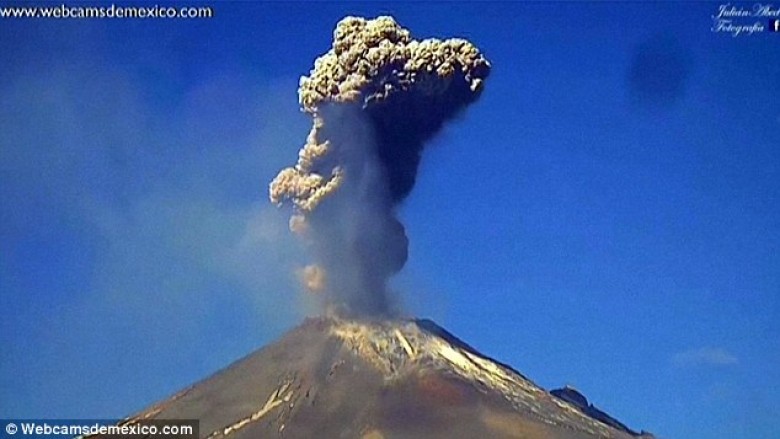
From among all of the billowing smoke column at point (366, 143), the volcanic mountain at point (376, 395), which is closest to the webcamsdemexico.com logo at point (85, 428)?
the volcanic mountain at point (376, 395)

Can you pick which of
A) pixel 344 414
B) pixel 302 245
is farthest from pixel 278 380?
pixel 302 245

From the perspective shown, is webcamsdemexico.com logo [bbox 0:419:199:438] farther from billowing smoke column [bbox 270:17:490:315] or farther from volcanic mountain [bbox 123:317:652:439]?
billowing smoke column [bbox 270:17:490:315]

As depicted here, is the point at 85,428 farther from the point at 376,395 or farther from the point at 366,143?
the point at 366,143

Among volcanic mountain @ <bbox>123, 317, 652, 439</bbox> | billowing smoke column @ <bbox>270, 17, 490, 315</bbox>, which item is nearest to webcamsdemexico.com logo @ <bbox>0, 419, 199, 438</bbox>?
volcanic mountain @ <bbox>123, 317, 652, 439</bbox>

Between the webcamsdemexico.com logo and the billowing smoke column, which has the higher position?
the billowing smoke column

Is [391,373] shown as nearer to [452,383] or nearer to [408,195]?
[452,383]

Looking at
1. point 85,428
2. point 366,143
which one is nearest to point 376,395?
point 366,143
